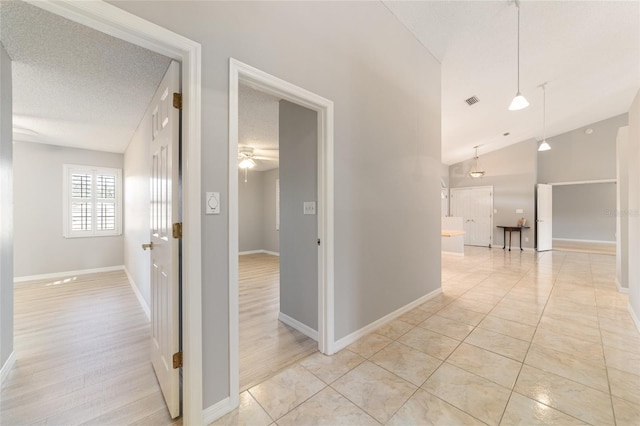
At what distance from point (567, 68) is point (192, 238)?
6102 millimetres

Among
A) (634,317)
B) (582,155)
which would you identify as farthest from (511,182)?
(634,317)

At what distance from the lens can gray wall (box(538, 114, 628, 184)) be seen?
7.40 meters

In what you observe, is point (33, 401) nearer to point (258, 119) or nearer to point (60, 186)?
point (258, 119)

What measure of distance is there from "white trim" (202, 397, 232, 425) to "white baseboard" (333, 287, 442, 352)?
36.3 inches

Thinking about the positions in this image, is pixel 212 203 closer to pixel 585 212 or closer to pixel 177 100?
pixel 177 100

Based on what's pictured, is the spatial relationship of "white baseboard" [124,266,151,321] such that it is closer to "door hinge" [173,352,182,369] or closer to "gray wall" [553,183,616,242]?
"door hinge" [173,352,182,369]

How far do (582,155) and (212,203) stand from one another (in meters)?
10.9

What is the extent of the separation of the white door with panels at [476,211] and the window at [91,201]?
9.93 metres

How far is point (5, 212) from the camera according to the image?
72.1 inches

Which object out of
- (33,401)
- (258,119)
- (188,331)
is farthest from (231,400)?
(258,119)

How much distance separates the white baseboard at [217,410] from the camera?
1.44 metres

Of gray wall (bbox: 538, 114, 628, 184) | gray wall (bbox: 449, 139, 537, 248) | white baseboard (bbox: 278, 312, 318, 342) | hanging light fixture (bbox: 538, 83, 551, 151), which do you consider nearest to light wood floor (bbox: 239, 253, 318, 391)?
white baseboard (bbox: 278, 312, 318, 342)

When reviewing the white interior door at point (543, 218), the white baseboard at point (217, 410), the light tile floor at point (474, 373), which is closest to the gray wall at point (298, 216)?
the light tile floor at point (474, 373)

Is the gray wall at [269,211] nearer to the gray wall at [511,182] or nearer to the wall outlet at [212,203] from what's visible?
the wall outlet at [212,203]
